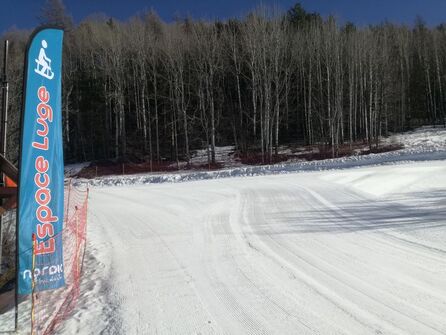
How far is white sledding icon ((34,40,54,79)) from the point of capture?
636cm

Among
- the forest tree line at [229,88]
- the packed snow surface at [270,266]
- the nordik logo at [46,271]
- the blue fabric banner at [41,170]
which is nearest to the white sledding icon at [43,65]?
the blue fabric banner at [41,170]

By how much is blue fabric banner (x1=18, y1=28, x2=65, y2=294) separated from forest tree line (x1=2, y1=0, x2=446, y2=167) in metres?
30.1

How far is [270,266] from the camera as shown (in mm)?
7363

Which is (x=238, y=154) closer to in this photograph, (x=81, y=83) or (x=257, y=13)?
(x=257, y=13)

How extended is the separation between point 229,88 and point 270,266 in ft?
142

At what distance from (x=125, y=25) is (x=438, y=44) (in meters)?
42.1

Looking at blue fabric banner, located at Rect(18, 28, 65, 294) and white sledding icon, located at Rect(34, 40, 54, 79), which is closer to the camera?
blue fabric banner, located at Rect(18, 28, 65, 294)

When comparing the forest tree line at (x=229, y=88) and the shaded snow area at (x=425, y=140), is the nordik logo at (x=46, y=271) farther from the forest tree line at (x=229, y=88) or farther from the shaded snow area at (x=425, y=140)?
the shaded snow area at (x=425, y=140)

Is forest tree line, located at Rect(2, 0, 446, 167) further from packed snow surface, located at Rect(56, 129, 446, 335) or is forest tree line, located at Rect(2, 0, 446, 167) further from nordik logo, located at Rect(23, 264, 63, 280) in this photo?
nordik logo, located at Rect(23, 264, 63, 280)

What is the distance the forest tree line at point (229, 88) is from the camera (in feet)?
132

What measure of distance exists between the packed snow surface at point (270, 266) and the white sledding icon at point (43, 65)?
3497mm

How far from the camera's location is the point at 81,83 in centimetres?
5103

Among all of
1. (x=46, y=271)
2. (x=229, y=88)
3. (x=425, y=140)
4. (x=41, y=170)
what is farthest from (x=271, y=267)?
(x=229, y=88)

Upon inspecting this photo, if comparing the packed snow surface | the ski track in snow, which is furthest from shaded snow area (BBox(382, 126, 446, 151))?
the ski track in snow
